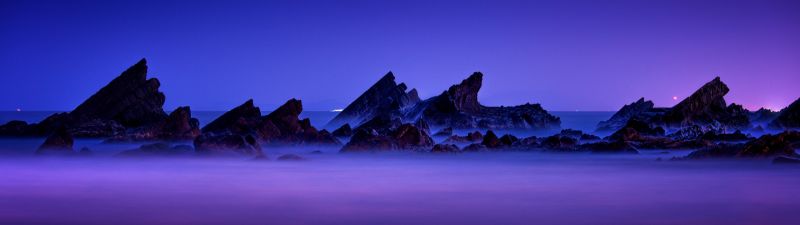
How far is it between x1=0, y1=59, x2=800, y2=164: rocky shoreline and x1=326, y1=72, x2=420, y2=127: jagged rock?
0.07 metres

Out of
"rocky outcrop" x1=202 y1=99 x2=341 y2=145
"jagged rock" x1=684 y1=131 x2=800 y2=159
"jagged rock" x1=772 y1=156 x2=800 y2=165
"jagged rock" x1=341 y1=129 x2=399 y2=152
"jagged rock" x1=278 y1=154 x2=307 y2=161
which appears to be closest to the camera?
"jagged rock" x1=772 y1=156 x2=800 y2=165

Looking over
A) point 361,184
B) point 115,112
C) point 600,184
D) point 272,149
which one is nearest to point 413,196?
point 361,184

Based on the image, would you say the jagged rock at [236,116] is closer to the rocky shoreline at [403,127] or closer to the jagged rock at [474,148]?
the rocky shoreline at [403,127]

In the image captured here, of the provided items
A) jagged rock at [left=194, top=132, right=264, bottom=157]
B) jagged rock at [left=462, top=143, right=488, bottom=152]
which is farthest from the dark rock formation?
jagged rock at [left=194, top=132, right=264, bottom=157]

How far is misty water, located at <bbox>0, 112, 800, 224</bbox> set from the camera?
1106cm

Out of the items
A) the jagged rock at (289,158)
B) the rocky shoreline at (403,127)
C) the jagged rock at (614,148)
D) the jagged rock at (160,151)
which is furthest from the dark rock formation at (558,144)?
the jagged rock at (160,151)

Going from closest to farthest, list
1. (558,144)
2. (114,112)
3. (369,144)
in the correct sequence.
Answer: (369,144) < (558,144) < (114,112)

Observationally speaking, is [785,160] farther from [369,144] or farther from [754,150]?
[369,144]

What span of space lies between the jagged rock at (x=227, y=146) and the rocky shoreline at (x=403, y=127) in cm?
3

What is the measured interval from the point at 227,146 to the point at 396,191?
28.2 feet

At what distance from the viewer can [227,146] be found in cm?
2202

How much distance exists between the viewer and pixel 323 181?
16.2 m

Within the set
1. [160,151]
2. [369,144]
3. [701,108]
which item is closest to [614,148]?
[369,144]

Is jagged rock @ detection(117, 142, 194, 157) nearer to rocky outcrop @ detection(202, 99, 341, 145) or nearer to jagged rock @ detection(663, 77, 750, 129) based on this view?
rocky outcrop @ detection(202, 99, 341, 145)
